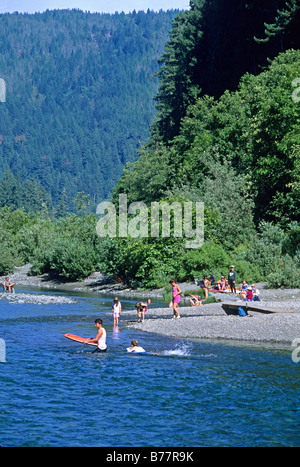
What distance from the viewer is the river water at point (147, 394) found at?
17.6 metres

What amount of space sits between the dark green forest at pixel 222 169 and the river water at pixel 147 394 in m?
22.6

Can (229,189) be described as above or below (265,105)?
below

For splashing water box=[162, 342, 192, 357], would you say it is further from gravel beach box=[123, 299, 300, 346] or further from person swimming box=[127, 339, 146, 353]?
gravel beach box=[123, 299, 300, 346]

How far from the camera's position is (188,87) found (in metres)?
97.2

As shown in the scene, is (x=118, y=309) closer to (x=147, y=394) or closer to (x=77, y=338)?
(x=77, y=338)

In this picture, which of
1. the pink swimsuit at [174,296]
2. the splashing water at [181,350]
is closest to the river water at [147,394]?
the splashing water at [181,350]

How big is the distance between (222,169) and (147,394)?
1757 inches

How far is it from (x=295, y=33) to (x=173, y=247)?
33103 millimetres

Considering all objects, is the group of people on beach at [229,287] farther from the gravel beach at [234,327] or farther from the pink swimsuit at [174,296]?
the pink swimsuit at [174,296]

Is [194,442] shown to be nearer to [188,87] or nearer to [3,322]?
[3,322]
